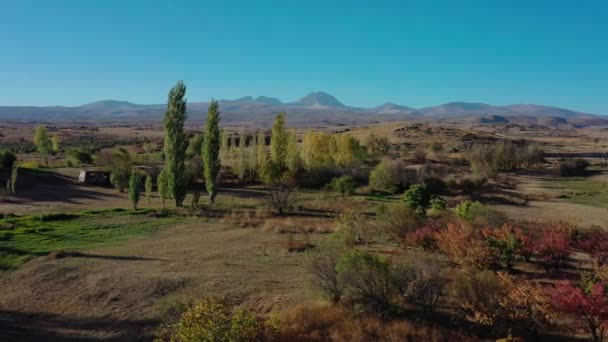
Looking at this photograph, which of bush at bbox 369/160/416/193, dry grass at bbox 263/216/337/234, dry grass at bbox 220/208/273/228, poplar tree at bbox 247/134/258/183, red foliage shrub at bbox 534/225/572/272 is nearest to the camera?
red foliage shrub at bbox 534/225/572/272

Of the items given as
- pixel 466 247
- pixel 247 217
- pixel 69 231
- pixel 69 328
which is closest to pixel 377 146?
pixel 247 217

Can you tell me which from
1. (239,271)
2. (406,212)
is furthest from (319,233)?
(239,271)

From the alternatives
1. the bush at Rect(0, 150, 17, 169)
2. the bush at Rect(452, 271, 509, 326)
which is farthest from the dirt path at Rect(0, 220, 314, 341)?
the bush at Rect(0, 150, 17, 169)

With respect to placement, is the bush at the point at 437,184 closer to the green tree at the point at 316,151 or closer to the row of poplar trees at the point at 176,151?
the green tree at the point at 316,151

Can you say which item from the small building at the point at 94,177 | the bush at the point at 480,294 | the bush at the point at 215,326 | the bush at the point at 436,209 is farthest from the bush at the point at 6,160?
the bush at the point at 480,294

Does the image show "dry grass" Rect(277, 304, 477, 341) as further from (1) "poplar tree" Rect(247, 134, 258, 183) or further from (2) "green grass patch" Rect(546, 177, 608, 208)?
(1) "poplar tree" Rect(247, 134, 258, 183)

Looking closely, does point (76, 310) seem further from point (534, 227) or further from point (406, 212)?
point (534, 227)
